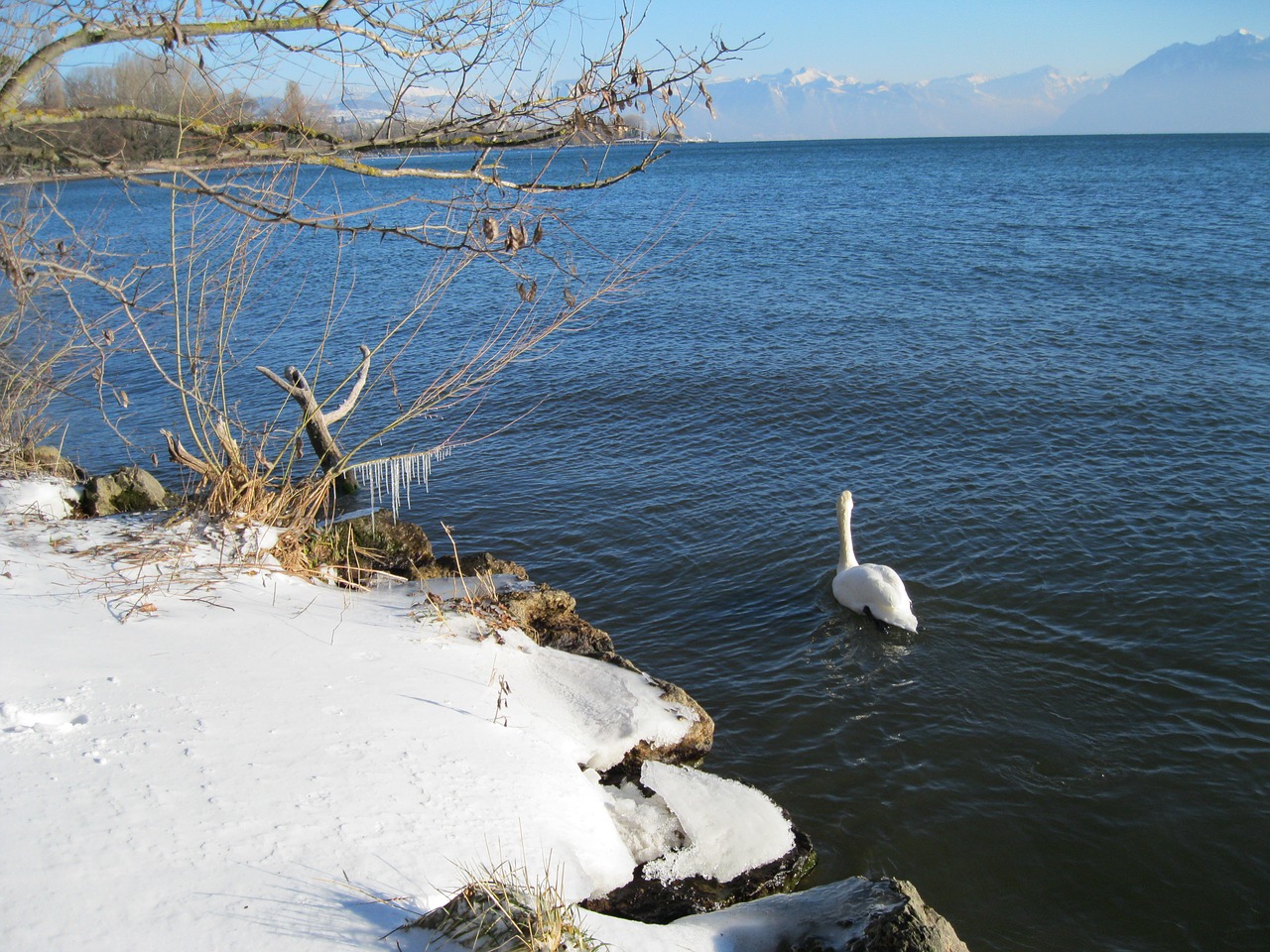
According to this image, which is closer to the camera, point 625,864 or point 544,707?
point 625,864

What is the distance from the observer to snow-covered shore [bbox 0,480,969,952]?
12.2 feet

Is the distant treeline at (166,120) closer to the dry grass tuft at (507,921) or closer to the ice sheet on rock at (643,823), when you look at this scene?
the dry grass tuft at (507,921)

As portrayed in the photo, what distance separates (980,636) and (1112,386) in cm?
886

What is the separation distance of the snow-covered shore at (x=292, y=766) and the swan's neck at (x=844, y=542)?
13.4ft

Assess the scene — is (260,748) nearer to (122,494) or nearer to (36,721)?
(36,721)

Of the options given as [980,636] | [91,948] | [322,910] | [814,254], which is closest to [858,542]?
[980,636]

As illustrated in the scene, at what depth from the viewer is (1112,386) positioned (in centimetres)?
1598

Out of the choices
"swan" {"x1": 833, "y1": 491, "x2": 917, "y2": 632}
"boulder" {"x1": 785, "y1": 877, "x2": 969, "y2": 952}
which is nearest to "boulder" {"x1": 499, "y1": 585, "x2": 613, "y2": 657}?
"swan" {"x1": 833, "y1": 491, "x2": 917, "y2": 632}

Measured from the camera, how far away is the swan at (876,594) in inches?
363

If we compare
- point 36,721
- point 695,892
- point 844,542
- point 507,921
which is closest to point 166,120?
point 36,721

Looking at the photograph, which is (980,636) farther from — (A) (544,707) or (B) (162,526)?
(B) (162,526)

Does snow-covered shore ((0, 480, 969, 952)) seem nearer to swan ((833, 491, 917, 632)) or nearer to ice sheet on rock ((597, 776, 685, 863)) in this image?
ice sheet on rock ((597, 776, 685, 863))

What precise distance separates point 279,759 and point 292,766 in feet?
0.28

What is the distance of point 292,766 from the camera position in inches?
184
